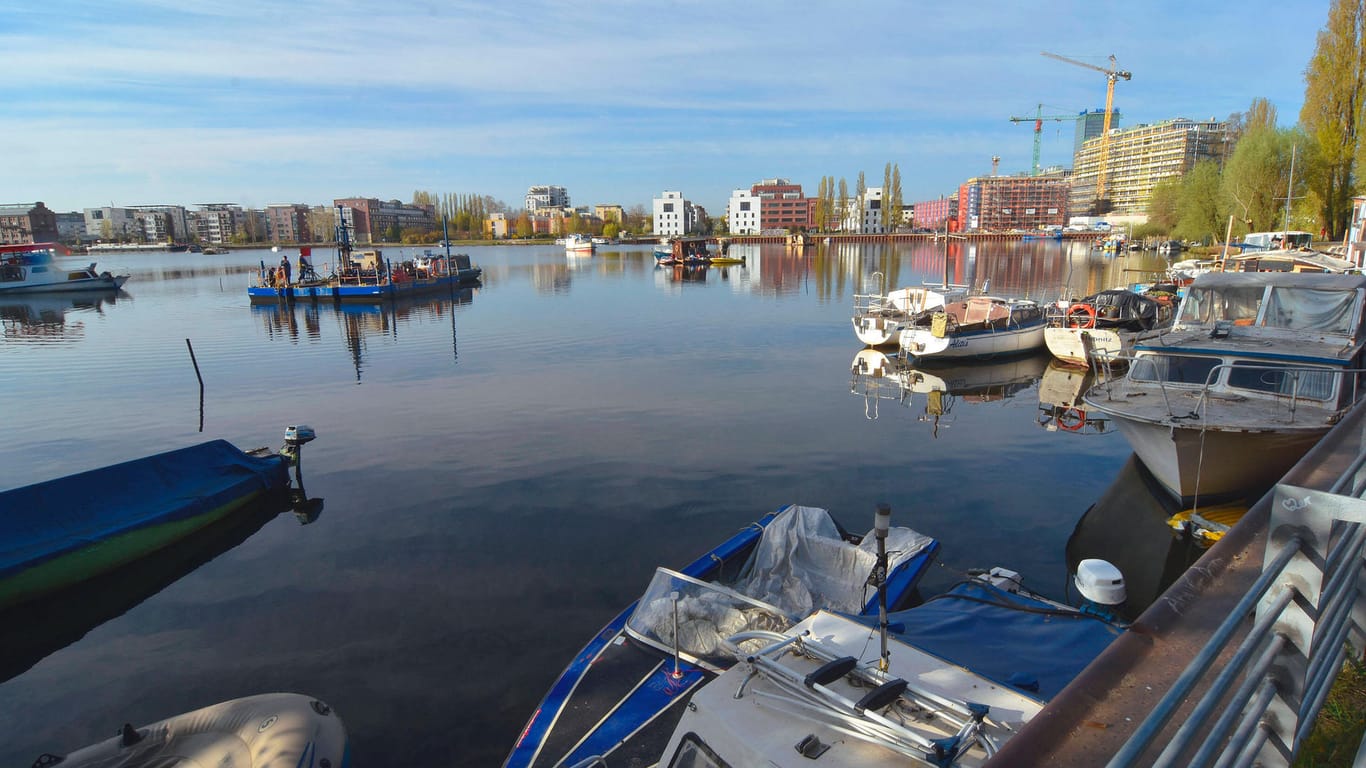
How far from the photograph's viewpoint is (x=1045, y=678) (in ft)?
23.0

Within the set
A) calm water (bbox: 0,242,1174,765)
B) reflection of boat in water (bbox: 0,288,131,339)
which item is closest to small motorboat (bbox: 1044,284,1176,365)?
calm water (bbox: 0,242,1174,765)

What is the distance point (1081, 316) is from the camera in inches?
1340

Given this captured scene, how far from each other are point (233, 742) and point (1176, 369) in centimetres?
1872

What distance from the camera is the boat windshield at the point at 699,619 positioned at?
846cm

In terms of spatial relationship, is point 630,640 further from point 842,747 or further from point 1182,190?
point 1182,190

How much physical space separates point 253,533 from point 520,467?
6.36 meters

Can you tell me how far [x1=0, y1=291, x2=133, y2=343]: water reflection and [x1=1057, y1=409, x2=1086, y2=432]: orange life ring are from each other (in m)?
55.1

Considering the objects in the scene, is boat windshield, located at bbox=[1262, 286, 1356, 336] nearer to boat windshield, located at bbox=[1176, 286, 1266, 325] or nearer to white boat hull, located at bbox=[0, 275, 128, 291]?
boat windshield, located at bbox=[1176, 286, 1266, 325]

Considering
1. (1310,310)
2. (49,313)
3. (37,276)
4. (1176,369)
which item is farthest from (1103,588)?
(37,276)

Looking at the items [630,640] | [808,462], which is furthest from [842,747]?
[808,462]

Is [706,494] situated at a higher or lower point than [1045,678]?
lower

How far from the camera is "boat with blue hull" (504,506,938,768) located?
7.47 m

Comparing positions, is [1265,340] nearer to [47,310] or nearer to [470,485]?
[470,485]

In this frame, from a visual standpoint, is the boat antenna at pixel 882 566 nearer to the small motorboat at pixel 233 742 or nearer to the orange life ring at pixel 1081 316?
the small motorboat at pixel 233 742
